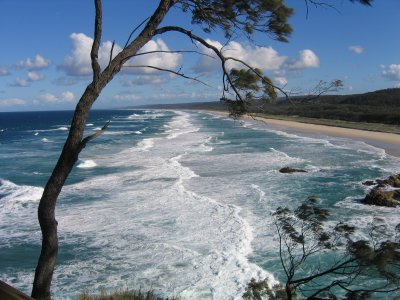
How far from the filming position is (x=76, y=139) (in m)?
4.70

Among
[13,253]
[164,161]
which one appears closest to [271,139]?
[164,161]

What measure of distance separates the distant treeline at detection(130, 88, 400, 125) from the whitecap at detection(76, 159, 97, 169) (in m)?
11.8

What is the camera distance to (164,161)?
2844cm

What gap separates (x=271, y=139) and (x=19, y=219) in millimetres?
29613

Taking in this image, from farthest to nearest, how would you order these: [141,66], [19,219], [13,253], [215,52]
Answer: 1. [19,219]
2. [13,253]
3. [215,52]
4. [141,66]

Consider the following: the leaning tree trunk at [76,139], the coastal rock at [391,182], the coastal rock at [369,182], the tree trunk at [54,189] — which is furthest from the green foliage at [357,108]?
the coastal rock at [391,182]

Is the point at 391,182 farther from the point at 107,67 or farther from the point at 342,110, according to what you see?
the point at 342,110

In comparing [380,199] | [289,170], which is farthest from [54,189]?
[289,170]

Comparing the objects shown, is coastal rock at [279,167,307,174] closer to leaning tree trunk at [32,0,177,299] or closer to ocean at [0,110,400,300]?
ocean at [0,110,400,300]

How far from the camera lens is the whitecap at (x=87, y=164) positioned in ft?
90.1

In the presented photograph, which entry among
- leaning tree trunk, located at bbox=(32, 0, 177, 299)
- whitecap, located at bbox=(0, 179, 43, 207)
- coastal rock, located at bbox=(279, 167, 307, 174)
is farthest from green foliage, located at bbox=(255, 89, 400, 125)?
whitecap, located at bbox=(0, 179, 43, 207)

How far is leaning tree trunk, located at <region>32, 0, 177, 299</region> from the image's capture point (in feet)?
15.4

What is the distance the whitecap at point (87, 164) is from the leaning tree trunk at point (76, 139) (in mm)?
22578

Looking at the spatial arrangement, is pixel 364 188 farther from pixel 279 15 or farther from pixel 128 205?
pixel 279 15
